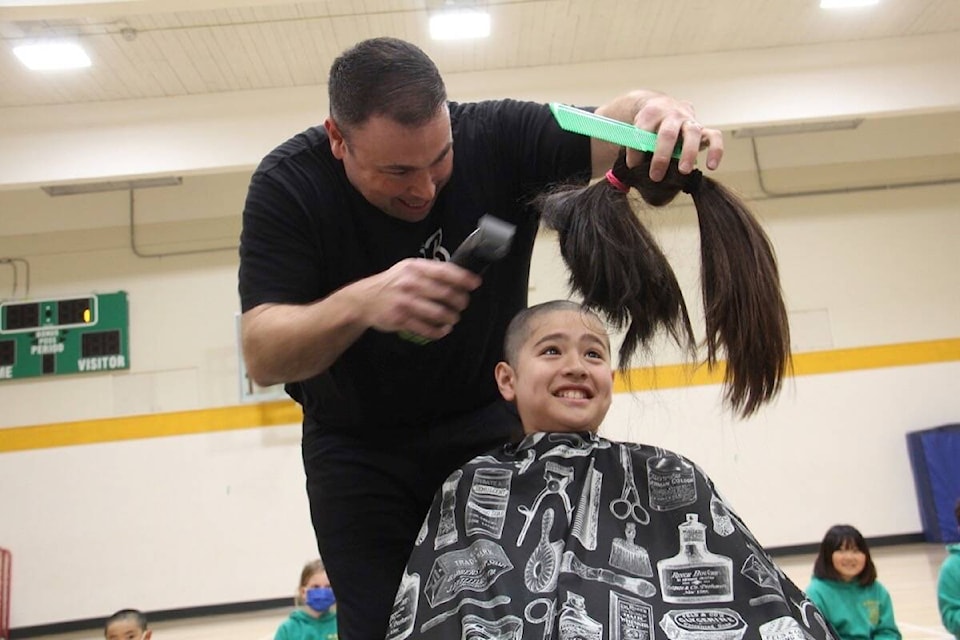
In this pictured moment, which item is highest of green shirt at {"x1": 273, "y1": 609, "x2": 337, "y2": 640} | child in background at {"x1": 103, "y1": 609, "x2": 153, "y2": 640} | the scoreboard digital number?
the scoreboard digital number

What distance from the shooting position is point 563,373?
195 centimetres

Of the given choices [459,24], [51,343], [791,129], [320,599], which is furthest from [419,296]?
[791,129]

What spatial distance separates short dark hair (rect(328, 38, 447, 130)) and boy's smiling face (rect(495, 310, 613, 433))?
55 cm

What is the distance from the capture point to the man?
1689mm

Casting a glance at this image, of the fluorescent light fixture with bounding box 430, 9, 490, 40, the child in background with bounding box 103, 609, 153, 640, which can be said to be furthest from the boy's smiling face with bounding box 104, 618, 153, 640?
the fluorescent light fixture with bounding box 430, 9, 490, 40

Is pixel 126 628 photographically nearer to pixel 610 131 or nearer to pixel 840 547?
pixel 840 547

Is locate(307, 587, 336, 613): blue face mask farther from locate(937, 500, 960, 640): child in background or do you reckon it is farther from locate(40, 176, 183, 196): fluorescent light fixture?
locate(40, 176, 183, 196): fluorescent light fixture

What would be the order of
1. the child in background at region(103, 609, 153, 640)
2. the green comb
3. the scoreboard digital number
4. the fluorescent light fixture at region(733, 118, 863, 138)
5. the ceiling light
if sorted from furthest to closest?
the fluorescent light fixture at region(733, 118, 863, 138)
the scoreboard digital number
the ceiling light
the child in background at region(103, 609, 153, 640)
the green comb

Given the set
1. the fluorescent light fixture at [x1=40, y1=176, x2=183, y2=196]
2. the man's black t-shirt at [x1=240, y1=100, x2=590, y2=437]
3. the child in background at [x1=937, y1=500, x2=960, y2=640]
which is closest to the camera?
the man's black t-shirt at [x1=240, y1=100, x2=590, y2=437]

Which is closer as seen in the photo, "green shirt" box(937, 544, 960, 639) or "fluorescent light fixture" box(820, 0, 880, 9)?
"green shirt" box(937, 544, 960, 639)

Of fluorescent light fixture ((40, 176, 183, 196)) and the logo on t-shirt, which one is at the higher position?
fluorescent light fixture ((40, 176, 183, 196))


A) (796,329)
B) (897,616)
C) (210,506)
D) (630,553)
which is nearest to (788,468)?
(796,329)

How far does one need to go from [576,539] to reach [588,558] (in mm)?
48

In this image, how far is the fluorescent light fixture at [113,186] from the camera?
354 inches
